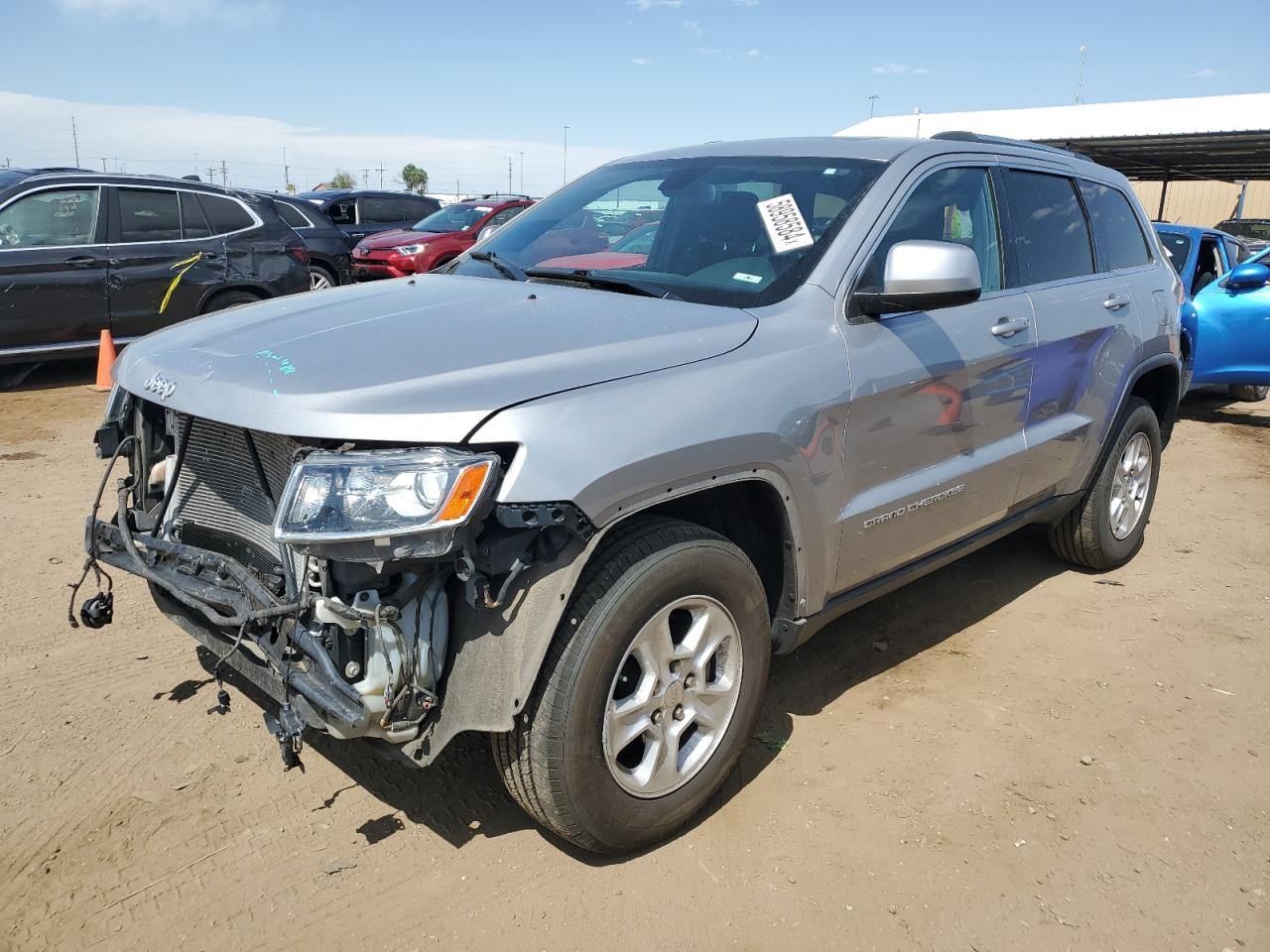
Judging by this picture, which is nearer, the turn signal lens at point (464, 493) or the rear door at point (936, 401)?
the turn signal lens at point (464, 493)

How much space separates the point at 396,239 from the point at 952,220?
39.4 ft

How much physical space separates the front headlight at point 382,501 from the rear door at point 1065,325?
2564mm

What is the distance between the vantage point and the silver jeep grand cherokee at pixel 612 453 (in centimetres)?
226

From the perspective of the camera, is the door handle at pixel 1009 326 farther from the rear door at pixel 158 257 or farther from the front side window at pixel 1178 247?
the rear door at pixel 158 257

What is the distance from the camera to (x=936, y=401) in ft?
10.9

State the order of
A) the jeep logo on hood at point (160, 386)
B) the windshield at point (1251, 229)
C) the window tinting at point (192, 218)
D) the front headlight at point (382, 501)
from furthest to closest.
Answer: the windshield at point (1251, 229) → the window tinting at point (192, 218) → the jeep logo on hood at point (160, 386) → the front headlight at point (382, 501)

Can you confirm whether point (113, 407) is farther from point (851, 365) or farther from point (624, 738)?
point (851, 365)

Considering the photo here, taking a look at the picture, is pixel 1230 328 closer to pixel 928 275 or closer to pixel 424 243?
pixel 928 275

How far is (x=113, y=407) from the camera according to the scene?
3.11 meters

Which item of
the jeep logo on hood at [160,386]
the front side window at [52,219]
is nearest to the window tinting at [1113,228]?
the jeep logo on hood at [160,386]

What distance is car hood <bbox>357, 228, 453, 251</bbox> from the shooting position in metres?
14.2

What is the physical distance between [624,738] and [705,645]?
348 millimetres

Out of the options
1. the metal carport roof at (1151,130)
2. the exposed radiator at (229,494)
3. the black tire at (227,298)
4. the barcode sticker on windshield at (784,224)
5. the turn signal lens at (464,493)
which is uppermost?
the metal carport roof at (1151,130)

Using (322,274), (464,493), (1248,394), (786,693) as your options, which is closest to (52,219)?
(322,274)
